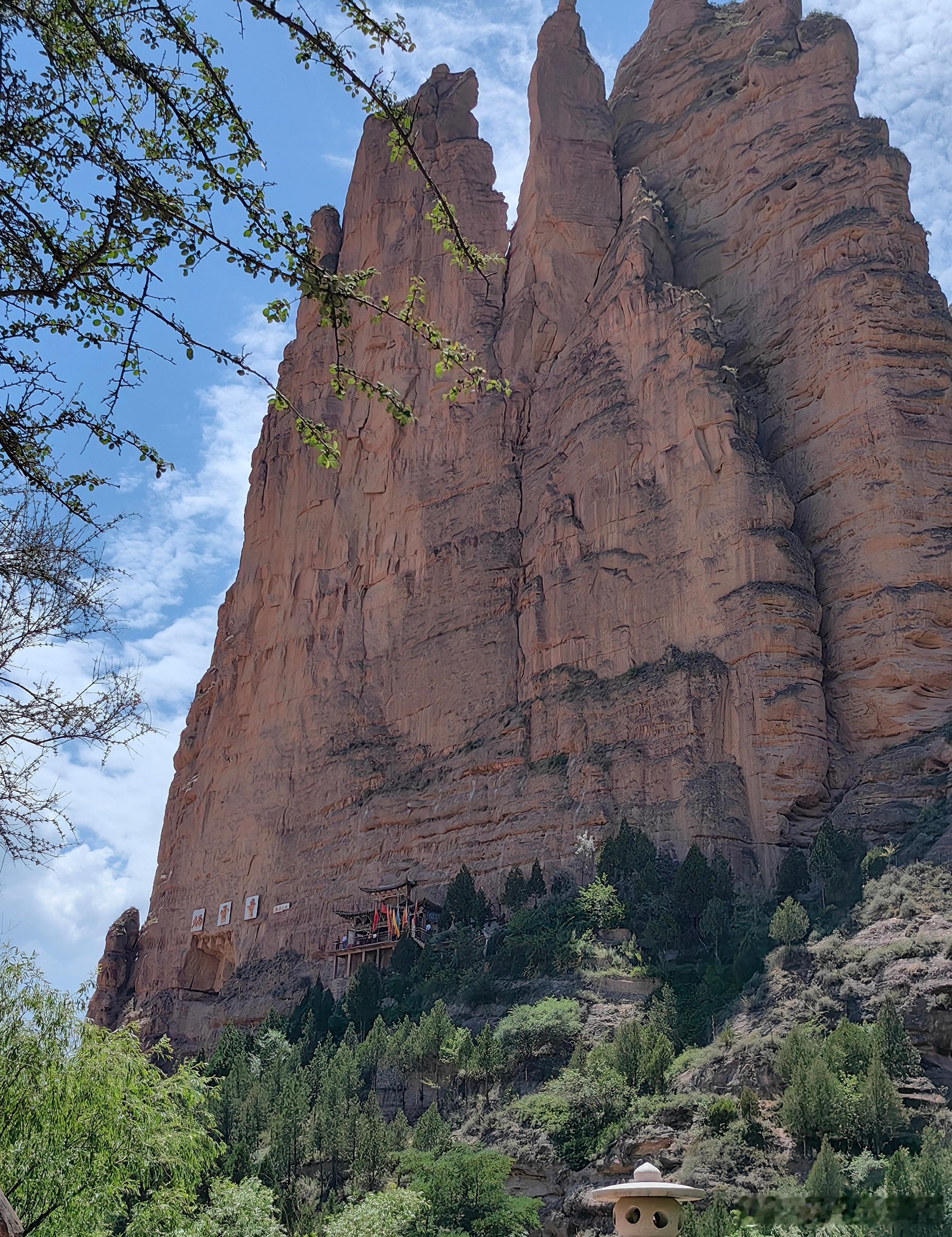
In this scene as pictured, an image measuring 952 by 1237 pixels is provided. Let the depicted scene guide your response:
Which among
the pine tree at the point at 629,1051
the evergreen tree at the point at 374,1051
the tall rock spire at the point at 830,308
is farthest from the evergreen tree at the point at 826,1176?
the tall rock spire at the point at 830,308

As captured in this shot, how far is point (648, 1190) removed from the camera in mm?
12094

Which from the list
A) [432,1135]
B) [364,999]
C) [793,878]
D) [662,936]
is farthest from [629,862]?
[432,1135]

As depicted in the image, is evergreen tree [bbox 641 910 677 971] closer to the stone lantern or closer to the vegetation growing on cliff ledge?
the vegetation growing on cliff ledge

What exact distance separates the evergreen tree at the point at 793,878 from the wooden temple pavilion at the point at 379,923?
15776 mm

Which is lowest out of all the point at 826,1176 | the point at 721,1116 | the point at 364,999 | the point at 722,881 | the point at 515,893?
the point at 826,1176

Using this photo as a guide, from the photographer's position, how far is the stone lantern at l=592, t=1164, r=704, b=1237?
12070mm

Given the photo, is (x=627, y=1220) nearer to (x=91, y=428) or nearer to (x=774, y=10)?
(x=91, y=428)

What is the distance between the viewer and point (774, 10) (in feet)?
222

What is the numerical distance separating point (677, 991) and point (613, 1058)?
5962 millimetres

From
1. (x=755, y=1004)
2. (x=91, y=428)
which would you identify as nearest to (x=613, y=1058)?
(x=755, y=1004)

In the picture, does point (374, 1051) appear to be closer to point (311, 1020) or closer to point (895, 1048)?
point (311, 1020)

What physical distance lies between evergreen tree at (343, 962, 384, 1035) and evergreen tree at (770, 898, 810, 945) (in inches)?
590

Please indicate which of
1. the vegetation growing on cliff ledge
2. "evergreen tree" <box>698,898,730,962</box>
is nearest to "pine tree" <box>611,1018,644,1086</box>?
the vegetation growing on cliff ledge

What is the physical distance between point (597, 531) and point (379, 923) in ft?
64.3
